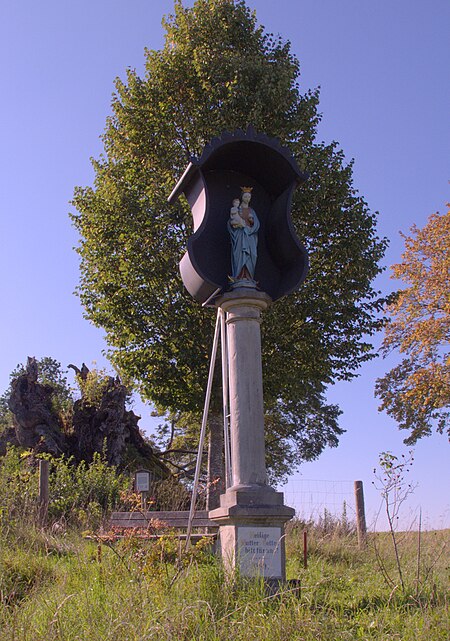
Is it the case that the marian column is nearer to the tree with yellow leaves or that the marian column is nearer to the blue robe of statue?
the blue robe of statue

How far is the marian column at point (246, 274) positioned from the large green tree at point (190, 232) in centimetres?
489

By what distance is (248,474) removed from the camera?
677cm

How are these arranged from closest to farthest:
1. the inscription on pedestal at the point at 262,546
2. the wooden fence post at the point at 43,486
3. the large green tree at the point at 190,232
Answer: the inscription on pedestal at the point at 262,546 → the wooden fence post at the point at 43,486 → the large green tree at the point at 190,232

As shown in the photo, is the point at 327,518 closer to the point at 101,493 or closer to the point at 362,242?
the point at 101,493

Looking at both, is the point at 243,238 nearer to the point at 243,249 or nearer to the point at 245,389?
the point at 243,249

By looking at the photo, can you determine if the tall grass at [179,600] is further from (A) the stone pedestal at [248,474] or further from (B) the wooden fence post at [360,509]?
(B) the wooden fence post at [360,509]

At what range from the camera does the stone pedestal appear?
634cm

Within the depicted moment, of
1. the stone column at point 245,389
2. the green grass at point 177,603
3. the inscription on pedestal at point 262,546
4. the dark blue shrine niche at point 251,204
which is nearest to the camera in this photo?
the green grass at point 177,603

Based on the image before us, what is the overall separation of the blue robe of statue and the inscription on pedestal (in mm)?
2824

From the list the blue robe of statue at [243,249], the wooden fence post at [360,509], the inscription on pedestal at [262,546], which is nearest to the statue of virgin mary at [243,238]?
the blue robe of statue at [243,249]

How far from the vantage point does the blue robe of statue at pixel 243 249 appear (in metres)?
7.68

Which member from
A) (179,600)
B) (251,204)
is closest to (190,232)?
(251,204)

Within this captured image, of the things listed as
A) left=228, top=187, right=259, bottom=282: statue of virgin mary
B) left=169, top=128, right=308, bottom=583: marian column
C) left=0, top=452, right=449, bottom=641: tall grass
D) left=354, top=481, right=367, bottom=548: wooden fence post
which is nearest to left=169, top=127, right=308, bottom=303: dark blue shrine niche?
left=169, top=128, right=308, bottom=583: marian column

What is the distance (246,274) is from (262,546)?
3.01 meters
